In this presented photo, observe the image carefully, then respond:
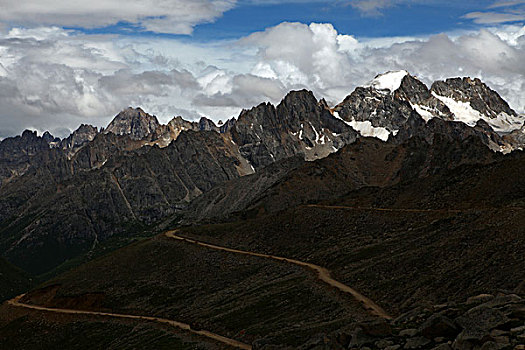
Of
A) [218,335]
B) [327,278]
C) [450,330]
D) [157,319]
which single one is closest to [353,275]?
[327,278]

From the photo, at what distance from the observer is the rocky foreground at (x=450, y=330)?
41031 millimetres

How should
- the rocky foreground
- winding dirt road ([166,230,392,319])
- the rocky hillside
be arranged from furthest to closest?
winding dirt road ([166,230,392,319]), the rocky hillside, the rocky foreground

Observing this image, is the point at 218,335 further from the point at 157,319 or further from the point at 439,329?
the point at 439,329

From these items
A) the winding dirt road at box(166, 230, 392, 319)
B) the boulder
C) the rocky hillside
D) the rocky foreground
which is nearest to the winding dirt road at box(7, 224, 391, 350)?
the winding dirt road at box(166, 230, 392, 319)

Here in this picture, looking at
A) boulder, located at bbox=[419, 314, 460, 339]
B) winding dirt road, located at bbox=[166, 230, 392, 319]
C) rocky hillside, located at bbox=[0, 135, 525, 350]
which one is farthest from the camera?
winding dirt road, located at bbox=[166, 230, 392, 319]

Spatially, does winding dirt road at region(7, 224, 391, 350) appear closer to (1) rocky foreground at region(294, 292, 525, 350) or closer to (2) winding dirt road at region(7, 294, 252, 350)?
(2) winding dirt road at region(7, 294, 252, 350)

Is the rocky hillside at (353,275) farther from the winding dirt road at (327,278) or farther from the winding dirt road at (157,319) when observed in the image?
the winding dirt road at (327,278)

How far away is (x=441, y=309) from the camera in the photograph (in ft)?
176

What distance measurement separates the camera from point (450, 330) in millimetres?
45812

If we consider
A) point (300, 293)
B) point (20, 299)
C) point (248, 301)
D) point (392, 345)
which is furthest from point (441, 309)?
point (20, 299)

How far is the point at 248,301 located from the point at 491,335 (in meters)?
64.0

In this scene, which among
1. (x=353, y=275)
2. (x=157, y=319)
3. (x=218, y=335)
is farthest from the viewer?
(x=157, y=319)

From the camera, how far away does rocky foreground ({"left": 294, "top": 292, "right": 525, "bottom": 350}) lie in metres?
41.0

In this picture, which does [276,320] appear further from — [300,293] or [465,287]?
[465,287]
